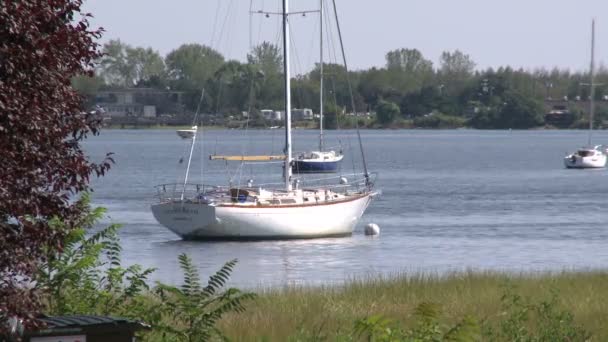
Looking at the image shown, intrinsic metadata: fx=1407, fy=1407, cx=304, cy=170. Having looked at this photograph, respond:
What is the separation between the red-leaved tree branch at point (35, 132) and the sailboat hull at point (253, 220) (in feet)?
103

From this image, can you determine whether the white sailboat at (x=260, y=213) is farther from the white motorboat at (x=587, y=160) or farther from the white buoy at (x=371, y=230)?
the white motorboat at (x=587, y=160)

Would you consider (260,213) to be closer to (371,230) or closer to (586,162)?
(371,230)

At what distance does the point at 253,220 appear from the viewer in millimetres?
40500

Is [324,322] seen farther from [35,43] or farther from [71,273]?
[35,43]

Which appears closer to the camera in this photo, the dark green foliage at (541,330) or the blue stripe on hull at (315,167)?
the dark green foliage at (541,330)

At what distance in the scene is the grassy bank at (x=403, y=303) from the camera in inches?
590

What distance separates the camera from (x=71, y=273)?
1309 centimetres

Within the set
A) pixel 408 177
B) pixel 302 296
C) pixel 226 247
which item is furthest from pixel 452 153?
pixel 302 296

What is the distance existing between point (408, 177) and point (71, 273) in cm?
7924

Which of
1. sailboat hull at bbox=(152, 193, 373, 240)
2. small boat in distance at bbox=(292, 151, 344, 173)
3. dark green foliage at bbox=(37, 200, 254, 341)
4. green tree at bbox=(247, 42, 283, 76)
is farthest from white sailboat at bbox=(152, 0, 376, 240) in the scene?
small boat in distance at bbox=(292, 151, 344, 173)

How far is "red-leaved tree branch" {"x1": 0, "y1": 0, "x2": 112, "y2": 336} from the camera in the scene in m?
8.12

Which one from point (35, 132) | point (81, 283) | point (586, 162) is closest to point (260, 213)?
point (81, 283)

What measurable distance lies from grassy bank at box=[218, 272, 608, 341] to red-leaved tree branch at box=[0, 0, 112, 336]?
4.00 meters

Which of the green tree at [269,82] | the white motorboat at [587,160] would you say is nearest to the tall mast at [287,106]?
the green tree at [269,82]
